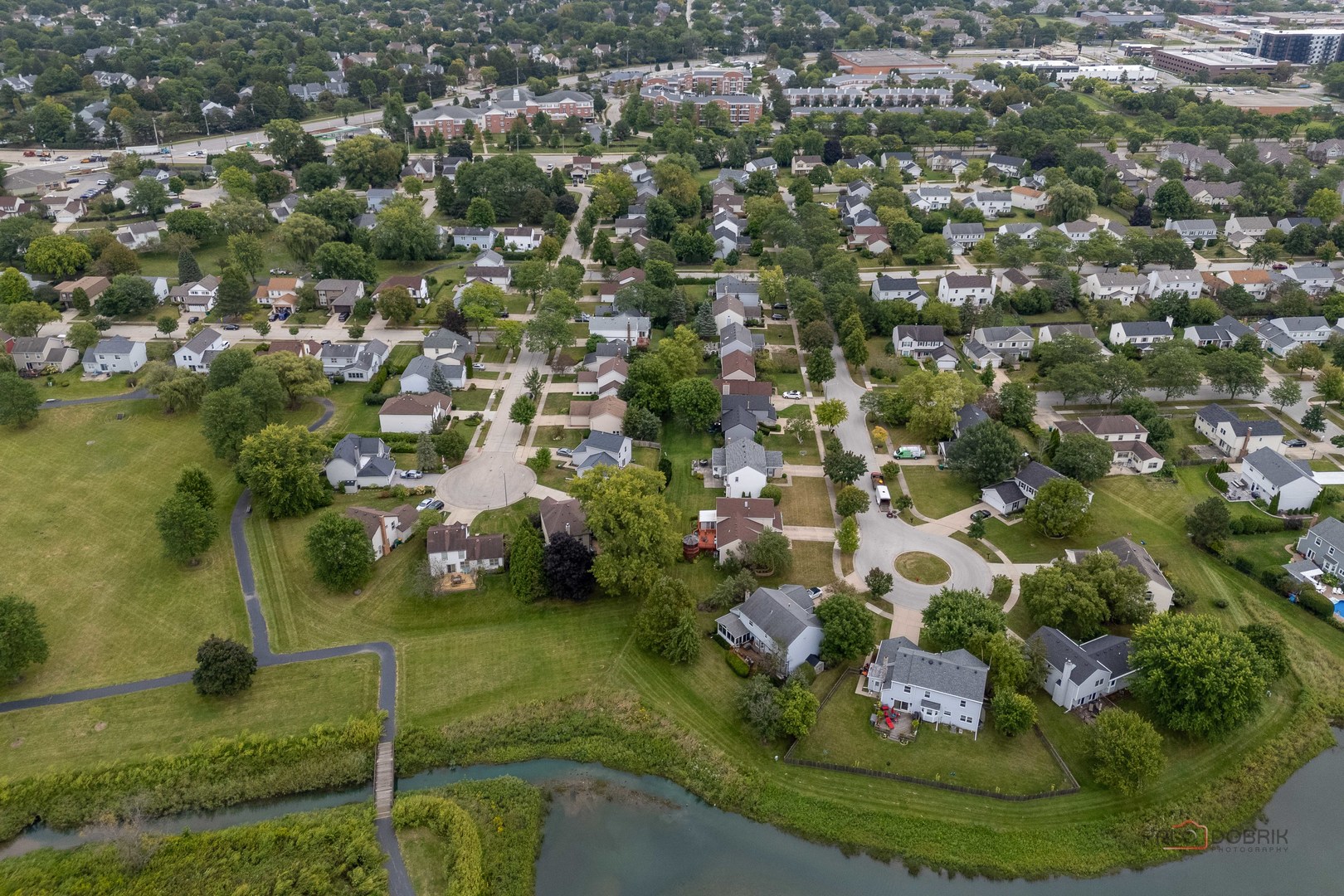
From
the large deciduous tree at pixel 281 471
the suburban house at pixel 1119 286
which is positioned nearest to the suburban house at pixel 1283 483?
the suburban house at pixel 1119 286

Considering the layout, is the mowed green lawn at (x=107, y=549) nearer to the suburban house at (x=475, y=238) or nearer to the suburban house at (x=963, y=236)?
the suburban house at (x=475, y=238)

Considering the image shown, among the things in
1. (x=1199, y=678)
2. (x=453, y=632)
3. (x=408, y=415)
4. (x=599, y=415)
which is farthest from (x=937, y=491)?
(x=408, y=415)

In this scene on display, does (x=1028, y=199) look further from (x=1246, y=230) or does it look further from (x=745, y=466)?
(x=745, y=466)

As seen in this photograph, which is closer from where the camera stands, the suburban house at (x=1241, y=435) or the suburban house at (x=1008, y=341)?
the suburban house at (x=1241, y=435)

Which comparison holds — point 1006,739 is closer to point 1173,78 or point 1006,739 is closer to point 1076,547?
point 1076,547

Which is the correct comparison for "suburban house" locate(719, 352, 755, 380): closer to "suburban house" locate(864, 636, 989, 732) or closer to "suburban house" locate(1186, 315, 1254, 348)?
"suburban house" locate(864, 636, 989, 732)

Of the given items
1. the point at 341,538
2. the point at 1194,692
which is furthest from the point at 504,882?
the point at 1194,692

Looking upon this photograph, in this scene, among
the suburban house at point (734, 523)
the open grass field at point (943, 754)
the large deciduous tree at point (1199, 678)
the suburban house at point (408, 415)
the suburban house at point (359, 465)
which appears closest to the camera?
the open grass field at point (943, 754)
